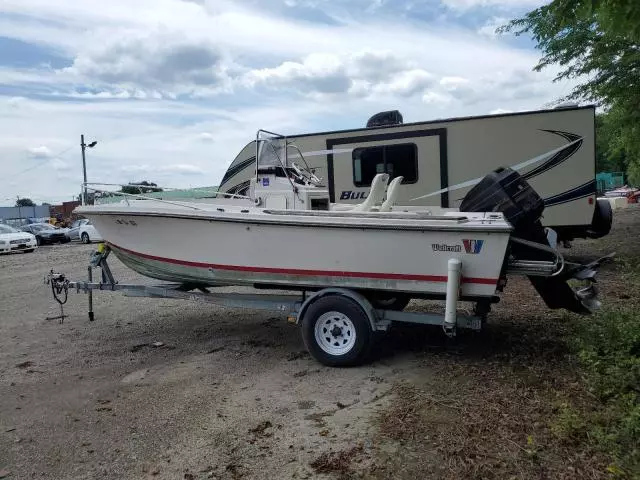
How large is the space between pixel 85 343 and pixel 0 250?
17588 mm

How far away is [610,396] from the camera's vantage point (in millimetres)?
4004

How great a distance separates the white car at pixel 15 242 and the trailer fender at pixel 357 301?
19916mm

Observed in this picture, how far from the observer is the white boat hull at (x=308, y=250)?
504 centimetres

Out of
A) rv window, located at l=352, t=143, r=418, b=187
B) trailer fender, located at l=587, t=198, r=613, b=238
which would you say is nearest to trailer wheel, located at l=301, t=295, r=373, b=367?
rv window, located at l=352, t=143, r=418, b=187

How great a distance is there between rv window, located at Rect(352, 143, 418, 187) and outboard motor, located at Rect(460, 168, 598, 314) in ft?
16.1

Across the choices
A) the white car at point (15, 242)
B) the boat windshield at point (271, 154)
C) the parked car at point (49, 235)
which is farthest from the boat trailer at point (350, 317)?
the parked car at point (49, 235)

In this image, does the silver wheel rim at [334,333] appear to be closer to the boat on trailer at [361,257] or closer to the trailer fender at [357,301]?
the boat on trailer at [361,257]

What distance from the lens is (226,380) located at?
5.23m

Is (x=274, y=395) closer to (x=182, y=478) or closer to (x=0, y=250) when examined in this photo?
(x=182, y=478)

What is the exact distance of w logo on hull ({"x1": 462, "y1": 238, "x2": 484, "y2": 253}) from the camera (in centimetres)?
497

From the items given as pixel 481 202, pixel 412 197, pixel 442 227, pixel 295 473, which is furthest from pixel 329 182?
pixel 295 473

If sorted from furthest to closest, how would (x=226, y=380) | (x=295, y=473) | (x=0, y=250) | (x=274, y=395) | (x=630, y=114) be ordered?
1. (x=0, y=250)
2. (x=630, y=114)
3. (x=226, y=380)
4. (x=274, y=395)
5. (x=295, y=473)

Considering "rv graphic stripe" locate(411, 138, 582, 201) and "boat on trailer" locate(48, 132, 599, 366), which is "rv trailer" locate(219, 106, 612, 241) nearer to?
"rv graphic stripe" locate(411, 138, 582, 201)

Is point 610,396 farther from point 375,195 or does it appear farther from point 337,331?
Result: point 375,195
